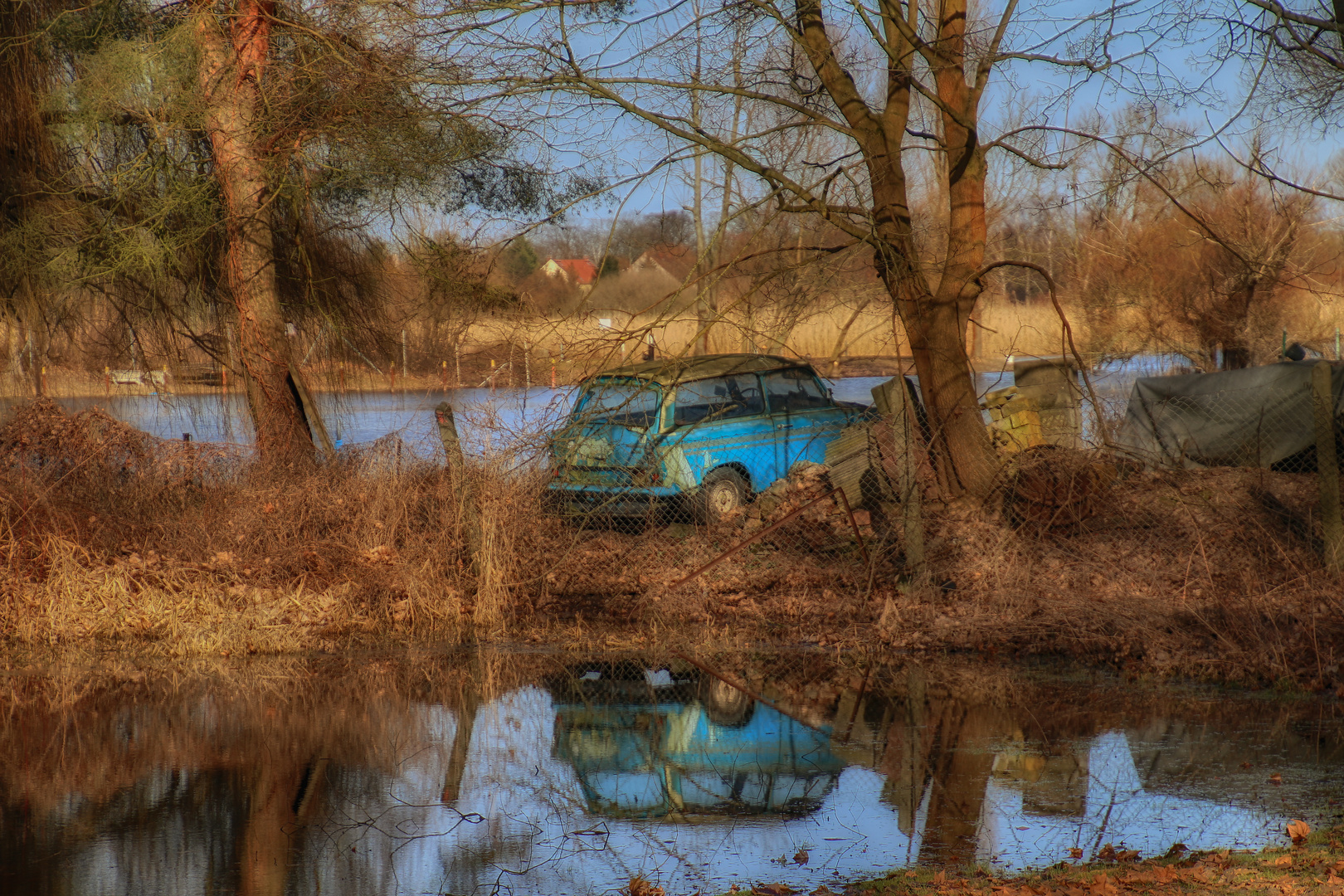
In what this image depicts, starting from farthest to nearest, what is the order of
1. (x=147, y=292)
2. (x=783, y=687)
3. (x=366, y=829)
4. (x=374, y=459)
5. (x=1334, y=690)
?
1. (x=147, y=292)
2. (x=374, y=459)
3. (x=783, y=687)
4. (x=1334, y=690)
5. (x=366, y=829)

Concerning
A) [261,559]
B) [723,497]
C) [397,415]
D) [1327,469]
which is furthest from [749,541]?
[397,415]

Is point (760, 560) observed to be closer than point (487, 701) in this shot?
No

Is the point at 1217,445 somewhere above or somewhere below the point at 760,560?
above

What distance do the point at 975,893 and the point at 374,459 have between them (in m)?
7.45

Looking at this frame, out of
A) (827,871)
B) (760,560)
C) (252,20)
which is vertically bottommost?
(827,871)

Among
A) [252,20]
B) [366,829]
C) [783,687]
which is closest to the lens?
[366,829]

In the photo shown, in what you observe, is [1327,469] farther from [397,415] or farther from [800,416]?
[397,415]

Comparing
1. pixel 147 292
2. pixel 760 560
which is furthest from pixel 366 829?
pixel 147 292

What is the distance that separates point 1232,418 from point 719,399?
556 centimetres

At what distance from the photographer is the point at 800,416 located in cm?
1202

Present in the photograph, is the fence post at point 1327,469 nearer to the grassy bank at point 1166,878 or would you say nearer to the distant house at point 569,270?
the grassy bank at point 1166,878

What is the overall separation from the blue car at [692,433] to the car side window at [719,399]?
0.01 metres

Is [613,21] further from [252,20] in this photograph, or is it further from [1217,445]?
[1217,445]

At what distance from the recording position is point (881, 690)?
6898 millimetres
